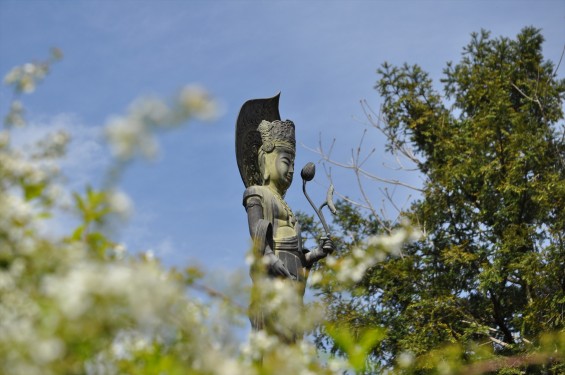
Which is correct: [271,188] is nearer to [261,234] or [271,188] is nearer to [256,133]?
[256,133]

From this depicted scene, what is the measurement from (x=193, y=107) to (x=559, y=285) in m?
11.7

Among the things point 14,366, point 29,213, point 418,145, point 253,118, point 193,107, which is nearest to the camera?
Answer: point 14,366

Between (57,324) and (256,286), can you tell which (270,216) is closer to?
(256,286)

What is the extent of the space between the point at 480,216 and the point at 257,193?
897 centimetres

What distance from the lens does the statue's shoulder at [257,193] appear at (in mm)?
6173

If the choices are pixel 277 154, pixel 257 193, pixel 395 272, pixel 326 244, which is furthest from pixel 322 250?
pixel 395 272

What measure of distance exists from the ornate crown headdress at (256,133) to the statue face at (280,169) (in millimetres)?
98

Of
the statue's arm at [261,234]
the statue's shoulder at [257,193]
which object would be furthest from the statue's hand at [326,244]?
the statue's shoulder at [257,193]

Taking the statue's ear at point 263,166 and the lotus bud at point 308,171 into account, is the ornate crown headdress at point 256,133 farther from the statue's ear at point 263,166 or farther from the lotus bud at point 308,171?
the lotus bud at point 308,171

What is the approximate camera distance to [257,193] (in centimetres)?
618

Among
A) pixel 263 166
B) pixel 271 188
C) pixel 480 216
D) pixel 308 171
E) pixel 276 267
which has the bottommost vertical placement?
pixel 276 267

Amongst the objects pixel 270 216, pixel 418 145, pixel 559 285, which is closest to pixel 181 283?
pixel 270 216

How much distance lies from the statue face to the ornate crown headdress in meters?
0.10

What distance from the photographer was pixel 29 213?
2.64m
